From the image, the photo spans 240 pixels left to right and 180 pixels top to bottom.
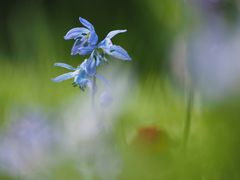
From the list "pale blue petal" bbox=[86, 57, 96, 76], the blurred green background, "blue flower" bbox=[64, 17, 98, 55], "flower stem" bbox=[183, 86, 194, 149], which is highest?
"blue flower" bbox=[64, 17, 98, 55]

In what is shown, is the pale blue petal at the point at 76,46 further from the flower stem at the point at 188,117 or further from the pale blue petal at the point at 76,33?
the flower stem at the point at 188,117

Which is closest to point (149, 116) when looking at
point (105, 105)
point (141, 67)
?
point (105, 105)

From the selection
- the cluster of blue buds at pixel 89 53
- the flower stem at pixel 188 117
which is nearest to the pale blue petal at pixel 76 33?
the cluster of blue buds at pixel 89 53

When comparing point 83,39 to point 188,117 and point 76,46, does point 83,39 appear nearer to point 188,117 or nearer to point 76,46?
point 76,46

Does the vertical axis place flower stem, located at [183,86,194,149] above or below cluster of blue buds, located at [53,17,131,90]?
below

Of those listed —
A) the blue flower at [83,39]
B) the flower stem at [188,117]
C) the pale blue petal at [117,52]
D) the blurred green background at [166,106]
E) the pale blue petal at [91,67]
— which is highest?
the blue flower at [83,39]

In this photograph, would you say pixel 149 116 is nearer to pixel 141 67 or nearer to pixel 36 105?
pixel 36 105

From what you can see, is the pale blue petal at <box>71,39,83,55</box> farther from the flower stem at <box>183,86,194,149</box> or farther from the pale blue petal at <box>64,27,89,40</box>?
the flower stem at <box>183,86,194,149</box>

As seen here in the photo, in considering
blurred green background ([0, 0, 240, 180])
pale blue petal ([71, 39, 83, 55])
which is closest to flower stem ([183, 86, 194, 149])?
blurred green background ([0, 0, 240, 180])
